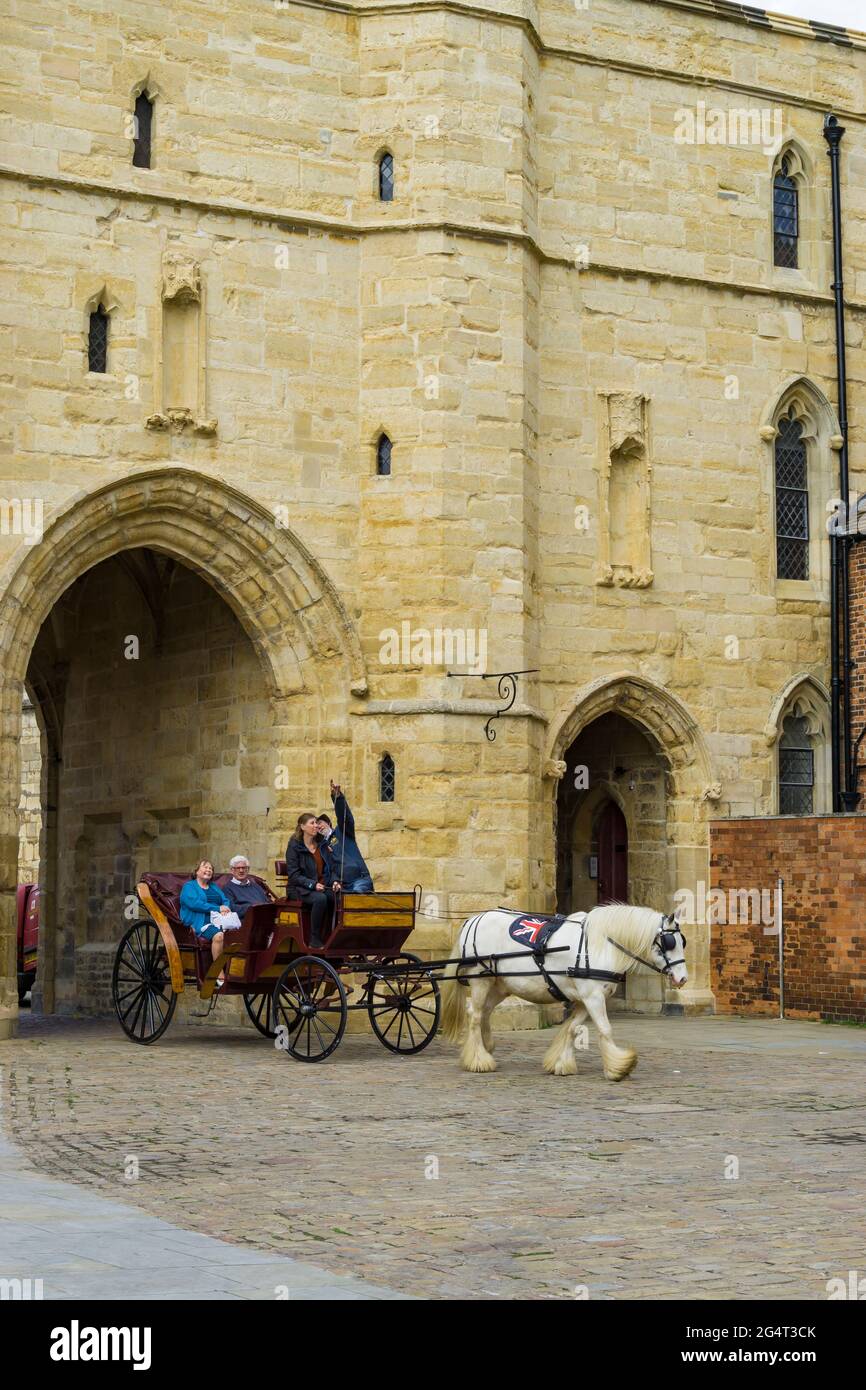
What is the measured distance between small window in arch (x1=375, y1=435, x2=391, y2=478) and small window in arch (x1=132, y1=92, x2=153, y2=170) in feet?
10.7

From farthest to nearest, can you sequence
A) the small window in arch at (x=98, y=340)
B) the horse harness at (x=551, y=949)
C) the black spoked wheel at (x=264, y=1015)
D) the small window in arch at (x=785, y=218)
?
the small window in arch at (x=785, y=218) < the small window in arch at (x=98, y=340) < the black spoked wheel at (x=264, y=1015) < the horse harness at (x=551, y=949)

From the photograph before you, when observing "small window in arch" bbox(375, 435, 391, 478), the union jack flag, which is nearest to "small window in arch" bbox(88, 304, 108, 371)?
"small window in arch" bbox(375, 435, 391, 478)

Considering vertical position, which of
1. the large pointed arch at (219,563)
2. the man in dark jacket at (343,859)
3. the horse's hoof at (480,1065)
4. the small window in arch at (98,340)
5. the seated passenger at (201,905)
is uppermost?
the small window in arch at (98,340)

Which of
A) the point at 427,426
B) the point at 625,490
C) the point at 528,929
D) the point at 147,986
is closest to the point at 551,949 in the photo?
the point at 528,929

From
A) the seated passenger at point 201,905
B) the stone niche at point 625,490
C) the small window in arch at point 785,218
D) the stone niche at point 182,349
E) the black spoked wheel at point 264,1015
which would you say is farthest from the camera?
the small window in arch at point 785,218

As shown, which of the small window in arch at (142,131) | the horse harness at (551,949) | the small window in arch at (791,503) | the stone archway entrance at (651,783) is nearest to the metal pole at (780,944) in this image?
the stone archway entrance at (651,783)

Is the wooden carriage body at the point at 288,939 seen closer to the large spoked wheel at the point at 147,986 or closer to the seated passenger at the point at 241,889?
the large spoked wheel at the point at 147,986

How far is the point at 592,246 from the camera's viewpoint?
20.0 meters

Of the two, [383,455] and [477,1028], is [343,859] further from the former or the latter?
[383,455]

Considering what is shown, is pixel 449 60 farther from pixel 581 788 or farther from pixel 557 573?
pixel 581 788

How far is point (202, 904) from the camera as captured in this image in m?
15.2

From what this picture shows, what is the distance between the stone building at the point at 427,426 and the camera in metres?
17.2

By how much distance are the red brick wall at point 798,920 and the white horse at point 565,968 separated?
532 centimetres

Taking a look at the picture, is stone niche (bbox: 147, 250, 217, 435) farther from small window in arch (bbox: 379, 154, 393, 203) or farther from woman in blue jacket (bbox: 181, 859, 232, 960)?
woman in blue jacket (bbox: 181, 859, 232, 960)
